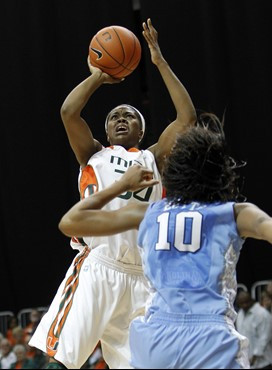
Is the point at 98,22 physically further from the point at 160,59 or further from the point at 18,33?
the point at 160,59

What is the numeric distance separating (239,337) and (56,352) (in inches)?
74.6

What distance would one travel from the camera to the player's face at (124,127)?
545 centimetres

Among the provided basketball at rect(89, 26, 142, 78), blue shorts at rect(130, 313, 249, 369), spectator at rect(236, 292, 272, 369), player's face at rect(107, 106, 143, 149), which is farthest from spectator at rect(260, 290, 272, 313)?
blue shorts at rect(130, 313, 249, 369)

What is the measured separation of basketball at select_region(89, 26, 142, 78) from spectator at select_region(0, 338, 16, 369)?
20.7 ft

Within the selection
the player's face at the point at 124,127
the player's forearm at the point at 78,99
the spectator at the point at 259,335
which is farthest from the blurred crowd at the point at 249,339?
the player's forearm at the point at 78,99

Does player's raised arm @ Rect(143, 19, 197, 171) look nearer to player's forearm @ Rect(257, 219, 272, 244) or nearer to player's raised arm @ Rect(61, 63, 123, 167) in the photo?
player's raised arm @ Rect(61, 63, 123, 167)

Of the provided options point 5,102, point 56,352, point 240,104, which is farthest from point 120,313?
point 5,102

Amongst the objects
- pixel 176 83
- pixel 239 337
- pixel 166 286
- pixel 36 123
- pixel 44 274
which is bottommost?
pixel 44 274

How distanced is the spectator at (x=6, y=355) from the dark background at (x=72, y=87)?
1919mm

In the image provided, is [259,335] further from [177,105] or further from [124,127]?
[177,105]

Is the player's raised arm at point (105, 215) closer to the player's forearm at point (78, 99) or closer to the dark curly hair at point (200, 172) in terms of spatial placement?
the dark curly hair at point (200, 172)

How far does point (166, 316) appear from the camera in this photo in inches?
129

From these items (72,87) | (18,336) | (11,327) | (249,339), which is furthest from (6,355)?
(72,87)

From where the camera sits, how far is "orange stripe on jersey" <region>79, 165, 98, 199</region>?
5113 mm
